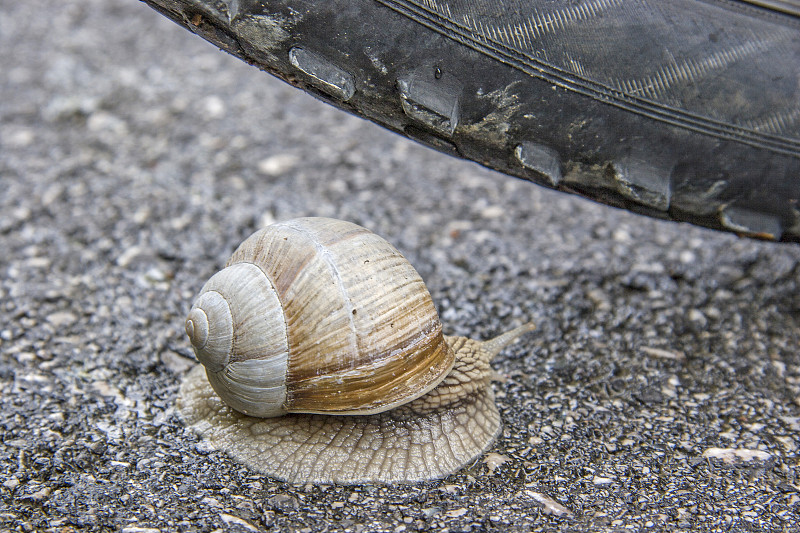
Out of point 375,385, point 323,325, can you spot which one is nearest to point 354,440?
point 375,385

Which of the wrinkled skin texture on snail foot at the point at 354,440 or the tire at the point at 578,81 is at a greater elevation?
the tire at the point at 578,81

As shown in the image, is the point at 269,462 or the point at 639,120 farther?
the point at 639,120

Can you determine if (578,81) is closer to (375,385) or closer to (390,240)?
(375,385)

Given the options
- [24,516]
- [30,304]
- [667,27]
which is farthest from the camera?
[30,304]

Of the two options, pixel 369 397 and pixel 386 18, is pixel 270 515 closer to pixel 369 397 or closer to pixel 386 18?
pixel 369 397

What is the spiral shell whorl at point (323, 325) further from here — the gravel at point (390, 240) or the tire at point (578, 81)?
the tire at point (578, 81)

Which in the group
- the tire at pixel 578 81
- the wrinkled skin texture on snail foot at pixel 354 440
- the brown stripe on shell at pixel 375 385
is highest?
the tire at pixel 578 81

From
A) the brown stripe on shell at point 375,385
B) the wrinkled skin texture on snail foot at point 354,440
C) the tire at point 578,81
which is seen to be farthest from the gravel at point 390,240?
the tire at point 578,81

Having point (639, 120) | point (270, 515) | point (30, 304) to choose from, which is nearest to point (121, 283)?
point (30, 304)
